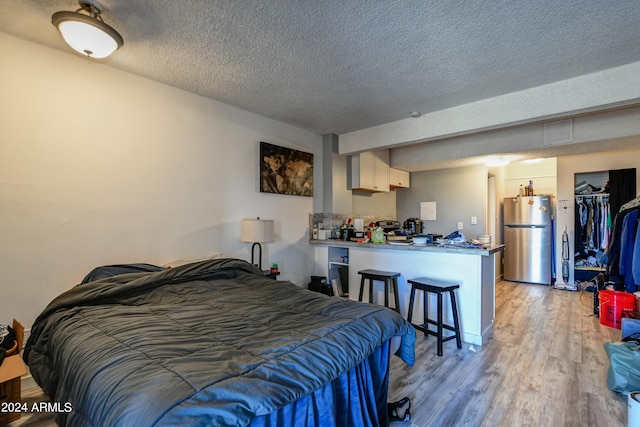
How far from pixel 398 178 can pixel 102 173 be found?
445cm

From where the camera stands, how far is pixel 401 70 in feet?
8.43

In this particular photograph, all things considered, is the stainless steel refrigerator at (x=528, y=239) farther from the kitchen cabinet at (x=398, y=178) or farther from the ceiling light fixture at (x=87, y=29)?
the ceiling light fixture at (x=87, y=29)

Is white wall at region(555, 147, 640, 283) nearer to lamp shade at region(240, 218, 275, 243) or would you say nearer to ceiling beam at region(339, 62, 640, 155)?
ceiling beam at region(339, 62, 640, 155)

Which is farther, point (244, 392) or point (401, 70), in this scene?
point (401, 70)

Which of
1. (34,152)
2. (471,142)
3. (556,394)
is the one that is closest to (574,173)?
(471,142)

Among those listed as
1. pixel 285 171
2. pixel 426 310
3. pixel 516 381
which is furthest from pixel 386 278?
pixel 285 171

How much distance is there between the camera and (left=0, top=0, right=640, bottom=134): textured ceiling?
6.04ft

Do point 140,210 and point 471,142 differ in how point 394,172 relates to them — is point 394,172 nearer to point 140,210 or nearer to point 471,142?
point 471,142

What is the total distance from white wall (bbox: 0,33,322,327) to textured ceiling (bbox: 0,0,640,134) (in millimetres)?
226

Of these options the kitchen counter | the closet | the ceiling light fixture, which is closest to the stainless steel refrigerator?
the closet

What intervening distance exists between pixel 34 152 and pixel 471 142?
4.80 m

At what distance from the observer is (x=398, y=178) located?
5496 mm

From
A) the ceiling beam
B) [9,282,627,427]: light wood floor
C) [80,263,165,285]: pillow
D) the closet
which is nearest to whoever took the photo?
[9,282,627,427]: light wood floor

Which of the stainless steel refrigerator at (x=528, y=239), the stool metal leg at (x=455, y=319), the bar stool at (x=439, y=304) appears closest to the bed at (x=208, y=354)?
the bar stool at (x=439, y=304)
